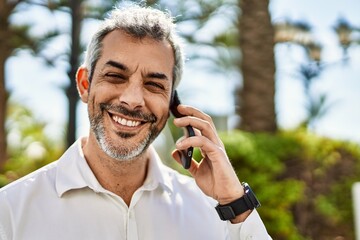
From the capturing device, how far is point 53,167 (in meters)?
2.82

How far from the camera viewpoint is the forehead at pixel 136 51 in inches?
105

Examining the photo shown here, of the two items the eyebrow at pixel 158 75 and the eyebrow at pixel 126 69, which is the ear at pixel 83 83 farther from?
the eyebrow at pixel 158 75

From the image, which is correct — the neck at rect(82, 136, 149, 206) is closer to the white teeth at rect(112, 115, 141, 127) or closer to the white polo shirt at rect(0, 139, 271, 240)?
the white polo shirt at rect(0, 139, 271, 240)

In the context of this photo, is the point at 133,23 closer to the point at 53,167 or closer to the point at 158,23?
the point at 158,23

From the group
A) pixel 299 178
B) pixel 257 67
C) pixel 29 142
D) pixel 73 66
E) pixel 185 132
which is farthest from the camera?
pixel 29 142

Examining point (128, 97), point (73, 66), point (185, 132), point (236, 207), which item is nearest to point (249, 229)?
point (236, 207)

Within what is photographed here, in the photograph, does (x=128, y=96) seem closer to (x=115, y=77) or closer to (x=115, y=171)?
(x=115, y=77)

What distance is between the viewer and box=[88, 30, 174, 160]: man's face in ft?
8.67

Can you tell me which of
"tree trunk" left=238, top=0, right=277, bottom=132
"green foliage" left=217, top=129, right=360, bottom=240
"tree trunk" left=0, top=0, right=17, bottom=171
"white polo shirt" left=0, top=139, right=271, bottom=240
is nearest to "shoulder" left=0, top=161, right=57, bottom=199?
"white polo shirt" left=0, top=139, right=271, bottom=240

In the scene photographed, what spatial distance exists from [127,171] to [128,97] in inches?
15.1

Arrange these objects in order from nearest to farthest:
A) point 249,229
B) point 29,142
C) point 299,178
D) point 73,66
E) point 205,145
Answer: point 249,229 < point 205,145 < point 73,66 < point 299,178 < point 29,142

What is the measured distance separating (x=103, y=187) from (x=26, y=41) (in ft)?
36.3

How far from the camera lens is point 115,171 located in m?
2.79

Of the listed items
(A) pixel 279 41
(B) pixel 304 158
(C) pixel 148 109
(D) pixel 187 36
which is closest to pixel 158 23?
(C) pixel 148 109
